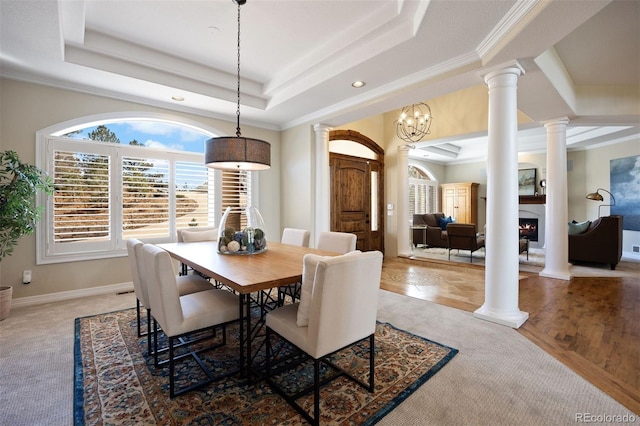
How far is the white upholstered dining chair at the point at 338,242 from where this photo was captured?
9.50 ft

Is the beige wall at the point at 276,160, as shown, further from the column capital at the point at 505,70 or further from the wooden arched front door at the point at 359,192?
the column capital at the point at 505,70

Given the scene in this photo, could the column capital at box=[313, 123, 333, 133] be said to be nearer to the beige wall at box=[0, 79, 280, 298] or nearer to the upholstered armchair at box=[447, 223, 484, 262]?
the beige wall at box=[0, 79, 280, 298]

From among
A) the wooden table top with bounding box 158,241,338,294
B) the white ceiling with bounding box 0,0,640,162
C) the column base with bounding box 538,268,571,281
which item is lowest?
the column base with bounding box 538,268,571,281

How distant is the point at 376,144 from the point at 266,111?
291 centimetres

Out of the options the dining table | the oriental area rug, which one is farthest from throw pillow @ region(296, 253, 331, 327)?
the oriental area rug

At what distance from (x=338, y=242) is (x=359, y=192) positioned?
3.25 m

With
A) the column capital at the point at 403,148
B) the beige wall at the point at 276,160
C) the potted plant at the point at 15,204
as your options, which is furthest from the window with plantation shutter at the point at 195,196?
the column capital at the point at 403,148

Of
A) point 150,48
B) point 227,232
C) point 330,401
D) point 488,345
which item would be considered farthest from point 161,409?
point 150,48

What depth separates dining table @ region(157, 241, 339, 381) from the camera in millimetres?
1731

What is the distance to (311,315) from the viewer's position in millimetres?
1579

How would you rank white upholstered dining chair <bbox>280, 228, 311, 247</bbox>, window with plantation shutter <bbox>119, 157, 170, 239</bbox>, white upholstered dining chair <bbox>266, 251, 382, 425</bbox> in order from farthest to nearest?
window with plantation shutter <bbox>119, 157, 170, 239</bbox>
white upholstered dining chair <bbox>280, 228, 311, 247</bbox>
white upholstered dining chair <bbox>266, 251, 382, 425</bbox>

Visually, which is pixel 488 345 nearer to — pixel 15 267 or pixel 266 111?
pixel 266 111
